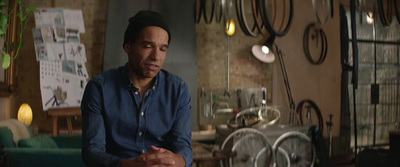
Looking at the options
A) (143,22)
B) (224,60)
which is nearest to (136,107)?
(143,22)

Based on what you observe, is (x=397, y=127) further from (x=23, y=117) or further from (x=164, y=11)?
(x=23, y=117)

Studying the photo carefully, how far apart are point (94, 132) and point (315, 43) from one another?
5435 mm

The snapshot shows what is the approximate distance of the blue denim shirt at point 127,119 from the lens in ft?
5.30

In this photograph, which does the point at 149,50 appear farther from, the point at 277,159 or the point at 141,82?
the point at 277,159

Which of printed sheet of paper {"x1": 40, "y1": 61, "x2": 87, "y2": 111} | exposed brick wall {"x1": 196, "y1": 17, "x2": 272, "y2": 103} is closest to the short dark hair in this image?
printed sheet of paper {"x1": 40, "y1": 61, "x2": 87, "y2": 111}

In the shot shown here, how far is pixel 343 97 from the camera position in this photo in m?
6.57

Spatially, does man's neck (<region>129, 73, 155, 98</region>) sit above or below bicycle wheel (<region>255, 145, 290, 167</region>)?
above

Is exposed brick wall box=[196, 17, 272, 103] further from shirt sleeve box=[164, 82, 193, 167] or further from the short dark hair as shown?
the short dark hair

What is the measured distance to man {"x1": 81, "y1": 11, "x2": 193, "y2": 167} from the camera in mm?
1625

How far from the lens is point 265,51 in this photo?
560 centimetres

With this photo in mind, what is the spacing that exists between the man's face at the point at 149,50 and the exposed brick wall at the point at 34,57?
372 centimetres

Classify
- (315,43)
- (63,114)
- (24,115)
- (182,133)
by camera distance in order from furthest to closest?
(315,43), (63,114), (24,115), (182,133)

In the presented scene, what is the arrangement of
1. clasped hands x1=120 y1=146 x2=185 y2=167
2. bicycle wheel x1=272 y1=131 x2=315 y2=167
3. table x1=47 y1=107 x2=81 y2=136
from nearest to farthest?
1. clasped hands x1=120 y1=146 x2=185 y2=167
2. table x1=47 y1=107 x2=81 y2=136
3. bicycle wheel x1=272 y1=131 x2=315 y2=167

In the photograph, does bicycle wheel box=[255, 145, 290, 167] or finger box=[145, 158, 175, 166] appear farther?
bicycle wheel box=[255, 145, 290, 167]
